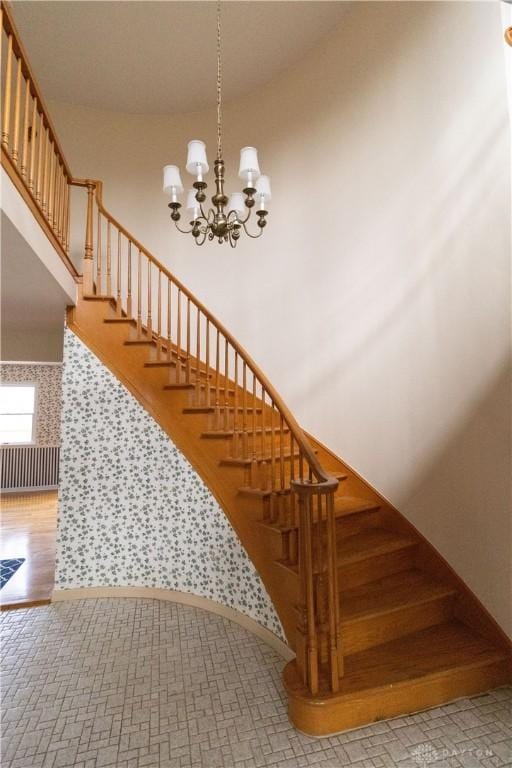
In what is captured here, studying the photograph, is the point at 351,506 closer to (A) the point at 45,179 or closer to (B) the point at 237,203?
(B) the point at 237,203

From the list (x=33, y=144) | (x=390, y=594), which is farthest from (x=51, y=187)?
(x=390, y=594)

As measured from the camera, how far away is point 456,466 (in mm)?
2670

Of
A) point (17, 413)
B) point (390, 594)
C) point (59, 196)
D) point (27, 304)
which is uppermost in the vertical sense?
point (59, 196)

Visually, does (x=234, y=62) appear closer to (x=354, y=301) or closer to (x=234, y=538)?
(x=354, y=301)

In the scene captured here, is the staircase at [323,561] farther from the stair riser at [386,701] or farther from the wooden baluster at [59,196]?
the wooden baluster at [59,196]

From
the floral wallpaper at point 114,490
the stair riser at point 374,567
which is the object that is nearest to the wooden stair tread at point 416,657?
the stair riser at point 374,567

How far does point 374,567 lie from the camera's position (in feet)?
9.11

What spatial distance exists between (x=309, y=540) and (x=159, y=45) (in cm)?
494

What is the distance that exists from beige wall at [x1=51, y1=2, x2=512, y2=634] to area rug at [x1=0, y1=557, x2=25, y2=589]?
3217 millimetres

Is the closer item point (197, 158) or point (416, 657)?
point (416, 657)

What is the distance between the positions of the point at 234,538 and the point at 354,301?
2224 millimetres

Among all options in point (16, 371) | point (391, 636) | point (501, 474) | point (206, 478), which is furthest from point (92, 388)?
point (16, 371)

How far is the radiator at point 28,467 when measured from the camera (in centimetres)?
754

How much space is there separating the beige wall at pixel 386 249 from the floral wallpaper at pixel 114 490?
4.96 feet
